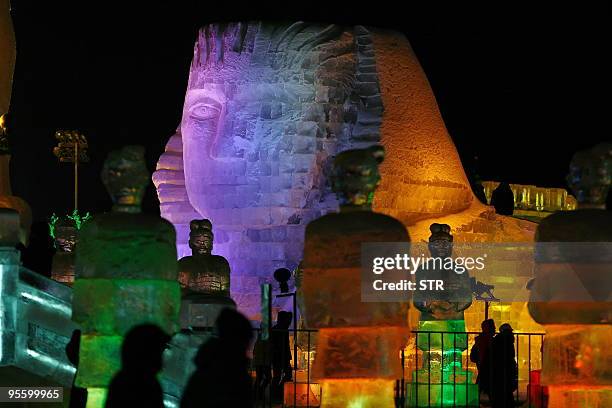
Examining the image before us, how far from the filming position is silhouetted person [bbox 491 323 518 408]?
13320mm

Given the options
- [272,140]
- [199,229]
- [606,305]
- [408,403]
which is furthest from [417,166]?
[606,305]

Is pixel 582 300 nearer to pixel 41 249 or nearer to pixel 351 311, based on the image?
pixel 351 311

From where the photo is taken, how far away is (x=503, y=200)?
24.8 metres

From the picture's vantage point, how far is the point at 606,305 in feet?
35.5

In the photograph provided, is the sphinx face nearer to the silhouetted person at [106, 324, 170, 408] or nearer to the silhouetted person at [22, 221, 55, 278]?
the silhouetted person at [22, 221, 55, 278]

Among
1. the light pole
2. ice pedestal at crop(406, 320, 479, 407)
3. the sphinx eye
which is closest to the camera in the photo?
ice pedestal at crop(406, 320, 479, 407)

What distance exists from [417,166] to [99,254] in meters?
10.2

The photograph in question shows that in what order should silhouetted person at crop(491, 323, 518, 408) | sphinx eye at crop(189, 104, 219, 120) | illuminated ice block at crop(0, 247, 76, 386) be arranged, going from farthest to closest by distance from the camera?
sphinx eye at crop(189, 104, 219, 120) < silhouetted person at crop(491, 323, 518, 408) < illuminated ice block at crop(0, 247, 76, 386)

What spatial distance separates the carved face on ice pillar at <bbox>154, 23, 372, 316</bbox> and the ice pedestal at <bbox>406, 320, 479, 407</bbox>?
5054mm

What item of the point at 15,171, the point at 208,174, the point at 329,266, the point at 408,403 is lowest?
the point at 408,403

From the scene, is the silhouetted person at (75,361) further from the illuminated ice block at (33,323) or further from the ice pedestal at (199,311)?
the ice pedestal at (199,311)

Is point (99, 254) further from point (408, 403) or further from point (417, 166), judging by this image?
point (417, 166)

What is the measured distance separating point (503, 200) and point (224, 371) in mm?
16630

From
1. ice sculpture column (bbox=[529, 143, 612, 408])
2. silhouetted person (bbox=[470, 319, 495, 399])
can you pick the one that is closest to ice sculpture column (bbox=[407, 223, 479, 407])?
silhouetted person (bbox=[470, 319, 495, 399])
